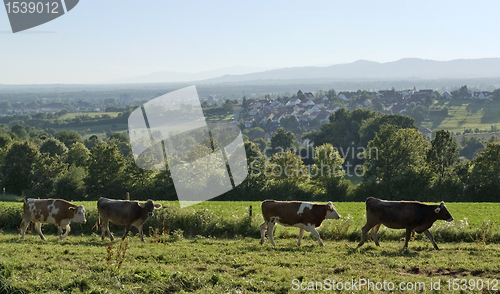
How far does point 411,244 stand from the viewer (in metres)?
16.1

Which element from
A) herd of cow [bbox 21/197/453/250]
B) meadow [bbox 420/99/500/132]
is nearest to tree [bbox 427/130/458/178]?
herd of cow [bbox 21/197/453/250]

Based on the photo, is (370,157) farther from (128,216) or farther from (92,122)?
(92,122)

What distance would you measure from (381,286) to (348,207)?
827 inches

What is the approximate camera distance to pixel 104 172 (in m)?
55.5

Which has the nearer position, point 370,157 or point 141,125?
point 141,125

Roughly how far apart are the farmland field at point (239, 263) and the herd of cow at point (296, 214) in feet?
2.40

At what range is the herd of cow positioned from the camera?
1545cm

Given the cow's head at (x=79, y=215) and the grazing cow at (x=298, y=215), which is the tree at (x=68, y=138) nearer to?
the cow's head at (x=79, y=215)

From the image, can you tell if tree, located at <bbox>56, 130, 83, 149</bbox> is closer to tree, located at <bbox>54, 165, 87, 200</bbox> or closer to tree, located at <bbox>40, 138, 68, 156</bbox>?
tree, located at <bbox>40, 138, 68, 156</bbox>

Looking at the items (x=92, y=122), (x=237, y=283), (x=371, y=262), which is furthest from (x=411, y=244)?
(x=92, y=122)

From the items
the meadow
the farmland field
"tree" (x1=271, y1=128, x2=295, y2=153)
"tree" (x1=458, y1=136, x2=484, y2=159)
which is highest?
the farmland field

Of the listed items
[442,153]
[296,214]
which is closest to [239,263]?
[296,214]

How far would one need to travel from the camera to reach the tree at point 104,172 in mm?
54812

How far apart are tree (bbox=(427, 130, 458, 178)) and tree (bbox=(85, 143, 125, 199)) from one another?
4162 centimetres
